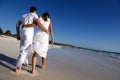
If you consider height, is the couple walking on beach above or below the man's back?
below

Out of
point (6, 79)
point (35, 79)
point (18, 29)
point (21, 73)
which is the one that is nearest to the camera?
point (6, 79)

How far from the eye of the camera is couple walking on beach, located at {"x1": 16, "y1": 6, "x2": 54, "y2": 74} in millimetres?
4750

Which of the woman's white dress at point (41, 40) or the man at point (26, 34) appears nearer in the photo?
the man at point (26, 34)

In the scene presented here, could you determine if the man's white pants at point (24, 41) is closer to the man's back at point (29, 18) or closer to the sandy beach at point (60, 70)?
the man's back at point (29, 18)

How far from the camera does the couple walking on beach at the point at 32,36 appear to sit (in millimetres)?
4750

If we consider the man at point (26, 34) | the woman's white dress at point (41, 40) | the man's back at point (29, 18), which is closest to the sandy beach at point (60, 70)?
the man at point (26, 34)

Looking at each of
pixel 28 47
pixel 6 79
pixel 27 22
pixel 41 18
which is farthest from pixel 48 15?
pixel 6 79

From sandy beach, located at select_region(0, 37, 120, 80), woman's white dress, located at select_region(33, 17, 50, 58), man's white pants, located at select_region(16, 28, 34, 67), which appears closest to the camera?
sandy beach, located at select_region(0, 37, 120, 80)

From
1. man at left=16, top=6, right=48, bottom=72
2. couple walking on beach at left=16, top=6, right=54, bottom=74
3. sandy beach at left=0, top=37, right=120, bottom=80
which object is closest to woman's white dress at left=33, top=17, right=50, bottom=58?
couple walking on beach at left=16, top=6, right=54, bottom=74

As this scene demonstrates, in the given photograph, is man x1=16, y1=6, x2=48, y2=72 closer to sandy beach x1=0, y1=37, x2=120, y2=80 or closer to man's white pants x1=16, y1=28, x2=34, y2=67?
man's white pants x1=16, y1=28, x2=34, y2=67

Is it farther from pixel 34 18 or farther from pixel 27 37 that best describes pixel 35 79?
pixel 34 18

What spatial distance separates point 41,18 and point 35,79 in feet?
5.99

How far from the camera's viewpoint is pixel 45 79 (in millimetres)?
4363

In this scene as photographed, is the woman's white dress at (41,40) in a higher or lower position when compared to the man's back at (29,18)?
lower
